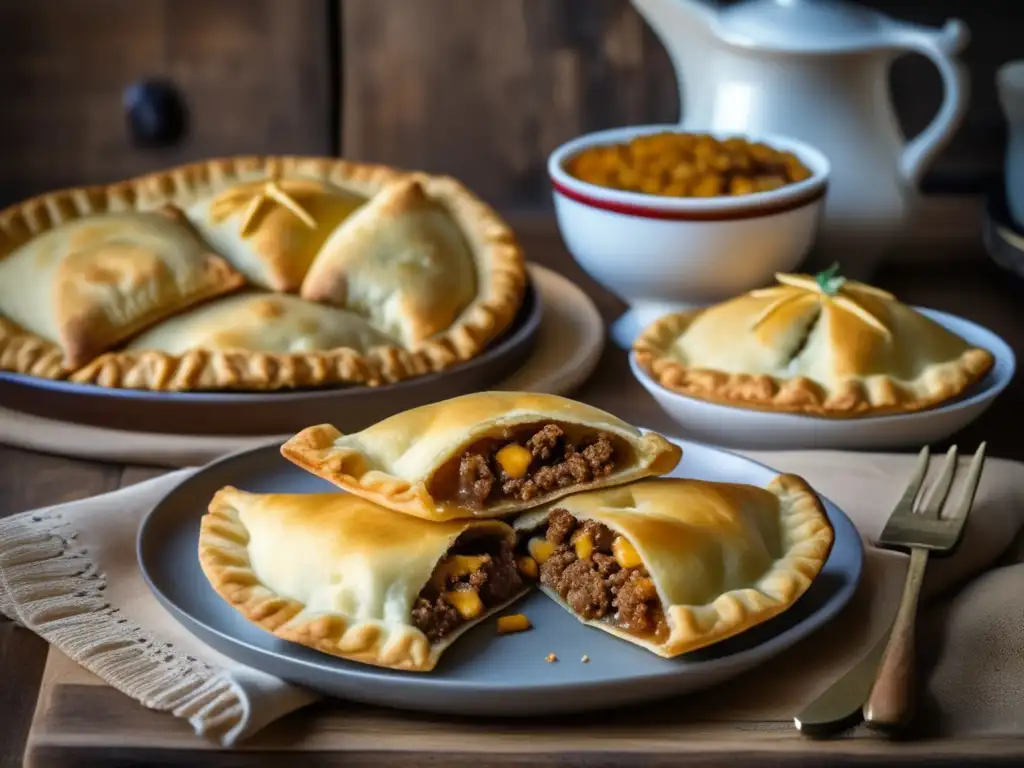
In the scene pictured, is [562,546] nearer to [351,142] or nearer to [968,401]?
[968,401]

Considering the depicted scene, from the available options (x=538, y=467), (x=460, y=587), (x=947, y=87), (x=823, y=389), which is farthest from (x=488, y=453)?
(x=947, y=87)

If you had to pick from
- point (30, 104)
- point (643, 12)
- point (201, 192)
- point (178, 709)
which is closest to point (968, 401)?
point (643, 12)

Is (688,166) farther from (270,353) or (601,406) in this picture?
(270,353)

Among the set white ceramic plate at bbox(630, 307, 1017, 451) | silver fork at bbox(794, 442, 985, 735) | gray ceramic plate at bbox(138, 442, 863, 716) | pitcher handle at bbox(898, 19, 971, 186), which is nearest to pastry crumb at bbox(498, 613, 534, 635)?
gray ceramic plate at bbox(138, 442, 863, 716)

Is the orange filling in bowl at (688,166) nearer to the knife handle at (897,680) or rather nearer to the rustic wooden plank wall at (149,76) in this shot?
the knife handle at (897,680)

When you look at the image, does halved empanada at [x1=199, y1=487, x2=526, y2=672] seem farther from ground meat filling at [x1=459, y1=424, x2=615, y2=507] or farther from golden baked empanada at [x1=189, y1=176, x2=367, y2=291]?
golden baked empanada at [x1=189, y1=176, x2=367, y2=291]
